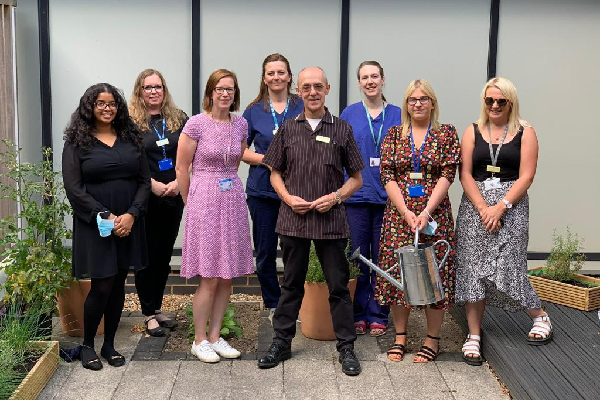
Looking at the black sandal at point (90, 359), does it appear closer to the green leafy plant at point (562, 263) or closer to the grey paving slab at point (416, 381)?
the grey paving slab at point (416, 381)

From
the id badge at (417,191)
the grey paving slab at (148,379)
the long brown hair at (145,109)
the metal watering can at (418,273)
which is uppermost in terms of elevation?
the long brown hair at (145,109)

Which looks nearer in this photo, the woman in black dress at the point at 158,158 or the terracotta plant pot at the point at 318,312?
the woman in black dress at the point at 158,158

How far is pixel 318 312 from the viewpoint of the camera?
15.9 ft

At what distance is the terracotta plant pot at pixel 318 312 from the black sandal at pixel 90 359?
1359 mm

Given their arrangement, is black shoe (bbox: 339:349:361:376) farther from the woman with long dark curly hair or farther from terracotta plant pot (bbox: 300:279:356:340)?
the woman with long dark curly hair

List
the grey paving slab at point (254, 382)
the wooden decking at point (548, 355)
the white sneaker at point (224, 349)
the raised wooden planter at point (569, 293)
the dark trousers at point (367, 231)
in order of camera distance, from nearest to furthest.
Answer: the wooden decking at point (548, 355)
the grey paving slab at point (254, 382)
the white sneaker at point (224, 349)
the dark trousers at point (367, 231)
the raised wooden planter at point (569, 293)

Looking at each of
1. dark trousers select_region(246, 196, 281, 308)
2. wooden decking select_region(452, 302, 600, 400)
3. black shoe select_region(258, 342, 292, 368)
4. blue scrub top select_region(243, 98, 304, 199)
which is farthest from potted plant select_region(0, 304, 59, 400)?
wooden decking select_region(452, 302, 600, 400)

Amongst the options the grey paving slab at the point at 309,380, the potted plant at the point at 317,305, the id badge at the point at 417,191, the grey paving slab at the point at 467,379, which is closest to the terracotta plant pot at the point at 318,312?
the potted plant at the point at 317,305

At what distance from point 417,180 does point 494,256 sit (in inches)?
24.7

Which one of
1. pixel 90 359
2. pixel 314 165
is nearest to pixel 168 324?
pixel 90 359

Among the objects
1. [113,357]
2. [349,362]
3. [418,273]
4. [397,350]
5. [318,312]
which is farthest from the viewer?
[318,312]

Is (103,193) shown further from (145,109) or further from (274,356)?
(274,356)

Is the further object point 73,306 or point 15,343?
point 73,306

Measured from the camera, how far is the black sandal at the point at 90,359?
14.1ft
